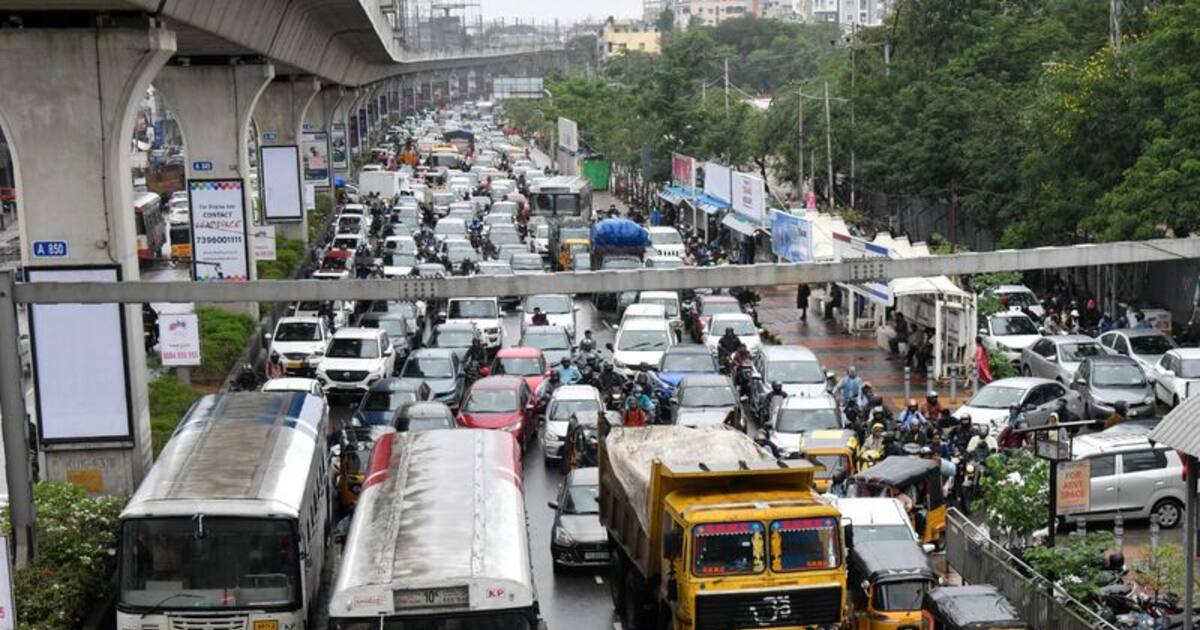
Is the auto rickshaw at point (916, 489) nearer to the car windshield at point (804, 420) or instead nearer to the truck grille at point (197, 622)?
the car windshield at point (804, 420)

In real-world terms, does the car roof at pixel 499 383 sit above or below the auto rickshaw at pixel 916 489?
above

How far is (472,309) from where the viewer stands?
39688 mm

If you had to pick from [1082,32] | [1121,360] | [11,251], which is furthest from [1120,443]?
[11,251]

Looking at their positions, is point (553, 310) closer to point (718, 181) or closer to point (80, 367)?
point (718, 181)

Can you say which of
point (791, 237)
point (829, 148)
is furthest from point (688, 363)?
point (829, 148)

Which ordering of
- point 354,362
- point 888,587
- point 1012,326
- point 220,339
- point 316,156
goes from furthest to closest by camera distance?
point 316,156, point 1012,326, point 220,339, point 354,362, point 888,587

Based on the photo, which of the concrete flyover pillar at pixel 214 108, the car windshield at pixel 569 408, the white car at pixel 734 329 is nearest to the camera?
the car windshield at pixel 569 408

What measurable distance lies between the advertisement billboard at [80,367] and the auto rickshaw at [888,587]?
36.0ft

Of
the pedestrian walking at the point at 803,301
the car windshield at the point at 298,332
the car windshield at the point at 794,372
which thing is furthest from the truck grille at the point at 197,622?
the pedestrian walking at the point at 803,301

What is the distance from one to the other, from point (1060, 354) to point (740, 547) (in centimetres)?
1835

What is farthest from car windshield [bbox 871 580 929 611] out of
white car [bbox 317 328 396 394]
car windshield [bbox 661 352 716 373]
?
white car [bbox 317 328 396 394]

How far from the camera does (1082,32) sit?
168 ft

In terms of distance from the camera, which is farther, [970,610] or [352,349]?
[352,349]

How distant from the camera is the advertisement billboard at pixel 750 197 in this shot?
49719 millimetres
